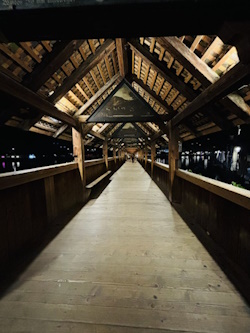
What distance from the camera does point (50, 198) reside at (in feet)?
11.5

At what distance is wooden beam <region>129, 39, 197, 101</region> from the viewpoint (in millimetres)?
3945

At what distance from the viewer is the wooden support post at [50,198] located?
336 centimetres

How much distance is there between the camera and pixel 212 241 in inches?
107

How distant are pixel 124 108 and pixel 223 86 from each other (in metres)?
2.83

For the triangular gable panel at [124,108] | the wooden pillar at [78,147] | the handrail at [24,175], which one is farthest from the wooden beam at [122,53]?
the handrail at [24,175]

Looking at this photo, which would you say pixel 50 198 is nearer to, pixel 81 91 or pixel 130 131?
pixel 81 91

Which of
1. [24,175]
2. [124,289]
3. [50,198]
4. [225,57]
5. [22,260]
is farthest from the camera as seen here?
[50,198]

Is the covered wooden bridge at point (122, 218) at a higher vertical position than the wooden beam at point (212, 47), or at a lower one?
lower

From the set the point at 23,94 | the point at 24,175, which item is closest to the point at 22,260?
the point at 24,175

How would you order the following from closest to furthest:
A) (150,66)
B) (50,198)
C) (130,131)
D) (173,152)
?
(50,198), (150,66), (173,152), (130,131)

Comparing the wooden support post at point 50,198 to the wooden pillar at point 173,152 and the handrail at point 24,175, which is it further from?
the wooden pillar at point 173,152

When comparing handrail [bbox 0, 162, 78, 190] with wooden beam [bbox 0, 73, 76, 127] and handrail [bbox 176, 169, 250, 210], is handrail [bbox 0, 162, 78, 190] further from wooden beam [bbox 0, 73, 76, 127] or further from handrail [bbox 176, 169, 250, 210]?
handrail [bbox 176, 169, 250, 210]

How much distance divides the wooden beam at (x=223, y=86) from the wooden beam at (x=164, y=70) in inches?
29.9

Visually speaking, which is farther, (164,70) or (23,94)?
(164,70)
